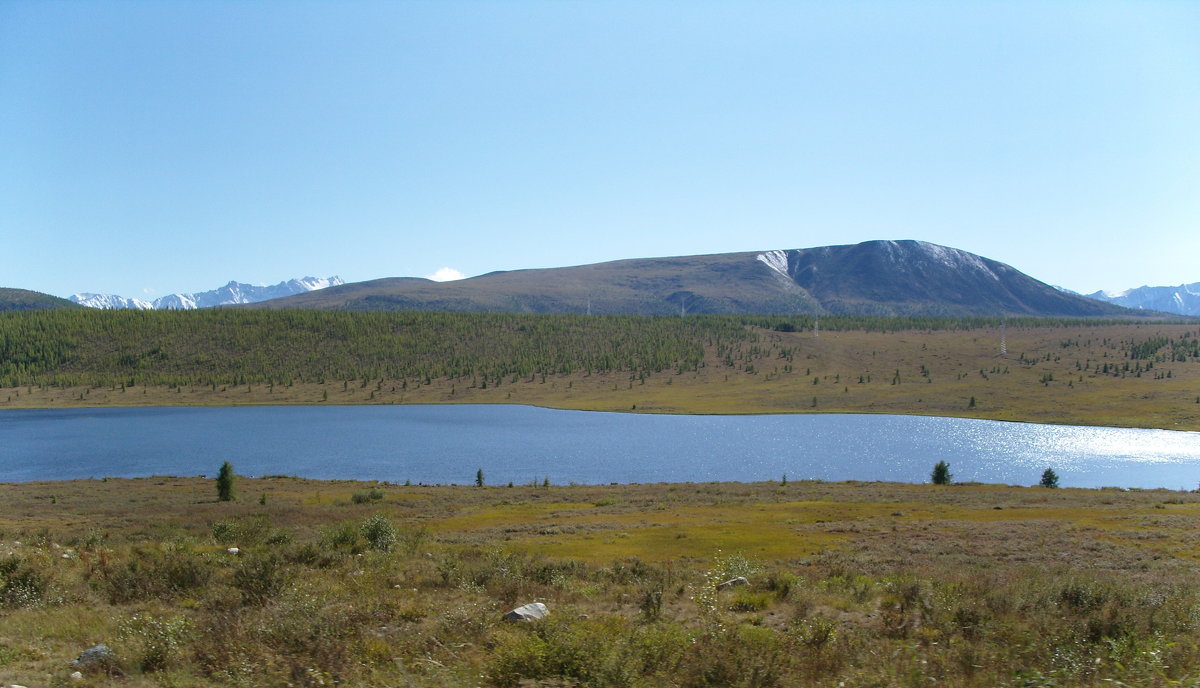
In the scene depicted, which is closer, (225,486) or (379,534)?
(379,534)

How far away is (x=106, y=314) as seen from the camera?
185500mm

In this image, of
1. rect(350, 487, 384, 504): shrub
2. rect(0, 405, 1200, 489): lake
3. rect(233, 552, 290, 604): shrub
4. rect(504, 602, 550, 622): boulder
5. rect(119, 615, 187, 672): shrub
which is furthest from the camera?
rect(0, 405, 1200, 489): lake

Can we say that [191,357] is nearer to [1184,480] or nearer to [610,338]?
[610,338]

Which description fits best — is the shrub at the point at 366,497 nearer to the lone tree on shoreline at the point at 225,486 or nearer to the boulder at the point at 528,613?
the lone tree on shoreline at the point at 225,486

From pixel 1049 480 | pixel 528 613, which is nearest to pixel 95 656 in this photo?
pixel 528 613

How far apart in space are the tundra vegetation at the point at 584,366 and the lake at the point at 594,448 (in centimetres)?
1588

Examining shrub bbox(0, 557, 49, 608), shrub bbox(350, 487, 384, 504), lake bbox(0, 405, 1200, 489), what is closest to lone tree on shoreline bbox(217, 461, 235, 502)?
shrub bbox(350, 487, 384, 504)

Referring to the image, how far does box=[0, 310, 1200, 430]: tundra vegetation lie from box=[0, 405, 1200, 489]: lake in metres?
15.9

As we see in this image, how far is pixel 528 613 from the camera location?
38.2ft

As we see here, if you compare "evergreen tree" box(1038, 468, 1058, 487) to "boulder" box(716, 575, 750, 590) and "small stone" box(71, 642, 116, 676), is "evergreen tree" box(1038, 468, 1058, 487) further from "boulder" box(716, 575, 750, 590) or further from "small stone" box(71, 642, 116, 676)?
"small stone" box(71, 642, 116, 676)

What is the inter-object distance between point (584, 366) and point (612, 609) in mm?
147734

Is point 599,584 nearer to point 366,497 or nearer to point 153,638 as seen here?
point 153,638

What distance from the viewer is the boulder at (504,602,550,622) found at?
37.6ft

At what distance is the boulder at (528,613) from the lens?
11445mm
